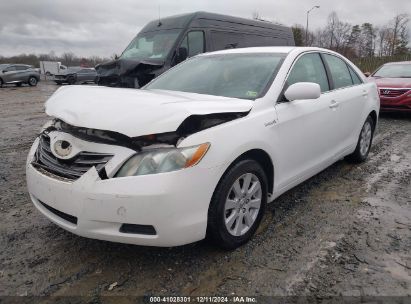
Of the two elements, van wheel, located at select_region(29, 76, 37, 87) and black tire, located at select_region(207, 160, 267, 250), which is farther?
van wheel, located at select_region(29, 76, 37, 87)

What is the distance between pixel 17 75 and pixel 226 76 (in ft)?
85.3

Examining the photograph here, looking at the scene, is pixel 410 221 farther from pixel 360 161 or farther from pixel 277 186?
pixel 360 161

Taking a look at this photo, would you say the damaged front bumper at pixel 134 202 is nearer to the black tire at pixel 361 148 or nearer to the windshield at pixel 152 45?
the black tire at pixel 361 148

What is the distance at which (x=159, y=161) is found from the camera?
2.46 meters

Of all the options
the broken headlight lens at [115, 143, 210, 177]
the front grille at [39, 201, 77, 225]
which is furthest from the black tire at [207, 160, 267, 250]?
the front grille at [39, 201, 77, 225]

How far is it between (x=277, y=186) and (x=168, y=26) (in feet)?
20.5

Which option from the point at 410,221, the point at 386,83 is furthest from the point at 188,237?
the point at 386,83

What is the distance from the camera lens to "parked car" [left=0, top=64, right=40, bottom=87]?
25.5 meters

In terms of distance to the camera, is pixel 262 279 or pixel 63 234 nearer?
pixel 262 279

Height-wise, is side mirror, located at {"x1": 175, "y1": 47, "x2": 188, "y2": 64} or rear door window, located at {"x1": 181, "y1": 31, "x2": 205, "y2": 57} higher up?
rear door window, located at {"x1": 181, "y1": 31, "x2": 205, "y2": 57}

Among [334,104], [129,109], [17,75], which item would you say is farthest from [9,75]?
[129,109]

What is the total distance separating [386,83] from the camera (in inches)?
372

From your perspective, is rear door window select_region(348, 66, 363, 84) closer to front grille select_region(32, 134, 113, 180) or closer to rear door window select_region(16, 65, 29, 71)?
front grille select_region(32, 134, 113, 180)

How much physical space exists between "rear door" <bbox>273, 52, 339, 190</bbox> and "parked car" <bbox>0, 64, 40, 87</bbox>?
1018 inches
